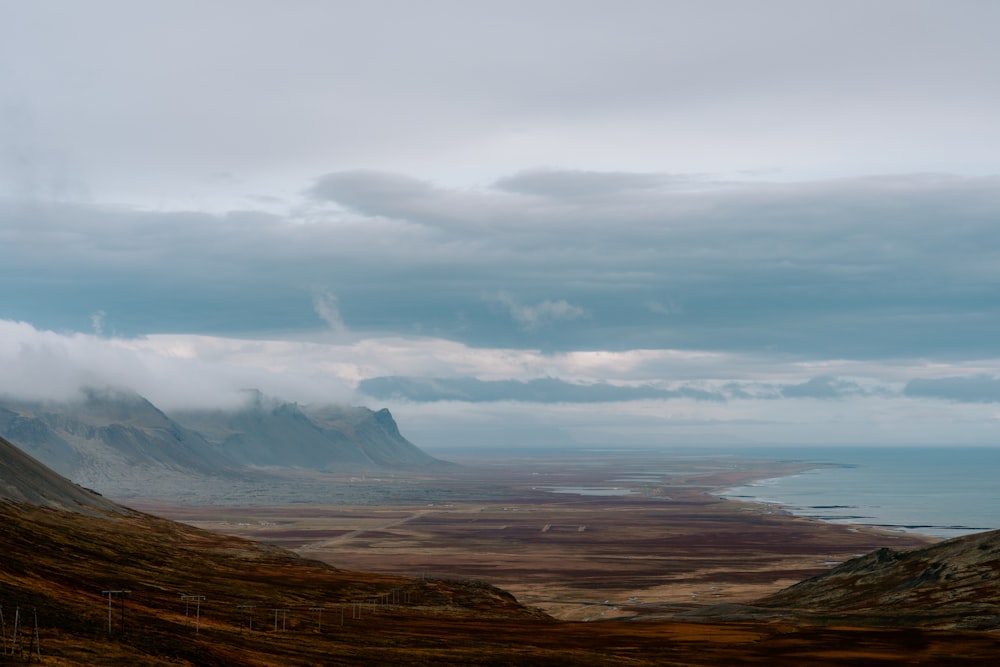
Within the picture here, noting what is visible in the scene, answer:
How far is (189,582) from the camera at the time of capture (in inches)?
5807

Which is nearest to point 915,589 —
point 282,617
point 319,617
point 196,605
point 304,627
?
point 319,617

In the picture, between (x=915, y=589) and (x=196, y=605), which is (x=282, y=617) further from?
(x=915, y=589)

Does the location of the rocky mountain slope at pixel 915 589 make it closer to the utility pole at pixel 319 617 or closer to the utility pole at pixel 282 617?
the utility pole at pixel 319 617

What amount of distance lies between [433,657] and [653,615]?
311 ft

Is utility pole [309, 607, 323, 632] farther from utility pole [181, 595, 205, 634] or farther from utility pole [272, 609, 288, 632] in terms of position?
utility pole [181, 595, 205, 634]

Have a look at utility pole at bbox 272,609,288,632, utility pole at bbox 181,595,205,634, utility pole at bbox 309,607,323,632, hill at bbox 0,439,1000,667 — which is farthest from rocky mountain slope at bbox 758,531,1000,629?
utility pole at bbox 181,595,205,634

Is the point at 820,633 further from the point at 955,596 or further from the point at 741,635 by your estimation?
the point at 955,596

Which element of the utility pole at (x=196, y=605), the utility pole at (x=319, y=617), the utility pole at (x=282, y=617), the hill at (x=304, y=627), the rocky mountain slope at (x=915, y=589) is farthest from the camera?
the rocky mountain slope at (x=915, y=589)

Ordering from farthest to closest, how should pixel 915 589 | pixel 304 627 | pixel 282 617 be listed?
1. pixel 915 589
2. pixel 282 617
3. pixel 304 627

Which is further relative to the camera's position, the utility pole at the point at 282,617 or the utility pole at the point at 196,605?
the utility pole at the point at 282,617

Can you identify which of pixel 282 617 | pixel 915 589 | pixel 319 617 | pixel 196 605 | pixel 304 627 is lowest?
pixel 915 589

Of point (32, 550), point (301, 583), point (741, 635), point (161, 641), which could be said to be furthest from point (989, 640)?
point (32, 550)

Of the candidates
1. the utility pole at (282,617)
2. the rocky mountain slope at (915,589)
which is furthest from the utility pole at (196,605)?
the rocky mountain slope at (915,589)

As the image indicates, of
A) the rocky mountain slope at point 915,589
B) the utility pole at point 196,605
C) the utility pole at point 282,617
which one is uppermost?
the utility pole at point 196,605
